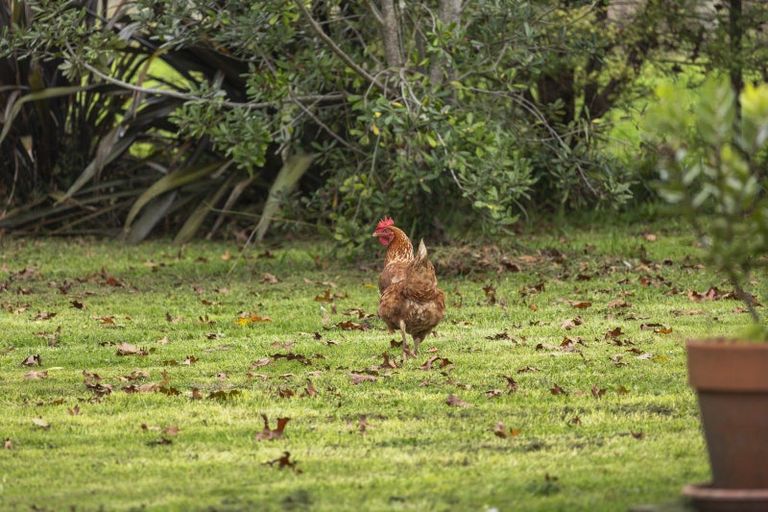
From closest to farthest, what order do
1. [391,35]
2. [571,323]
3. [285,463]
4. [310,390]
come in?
[285,463] < [310,390] < [571,323] < [391,35]

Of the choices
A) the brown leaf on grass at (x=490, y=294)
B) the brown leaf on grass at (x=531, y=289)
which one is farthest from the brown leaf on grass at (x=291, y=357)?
the brown leaf on grass at (x=531, y=289)

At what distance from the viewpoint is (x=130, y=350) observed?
9656 millimetres

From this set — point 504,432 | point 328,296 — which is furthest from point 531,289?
point 504,432

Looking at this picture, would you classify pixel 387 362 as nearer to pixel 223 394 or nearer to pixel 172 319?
pixel 223 394

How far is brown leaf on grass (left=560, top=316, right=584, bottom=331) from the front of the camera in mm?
10501

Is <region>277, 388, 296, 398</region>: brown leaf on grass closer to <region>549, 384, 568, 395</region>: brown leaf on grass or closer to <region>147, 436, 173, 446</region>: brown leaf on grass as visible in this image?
<region>147, 436, 173, 446</region>: brown leaf on grass

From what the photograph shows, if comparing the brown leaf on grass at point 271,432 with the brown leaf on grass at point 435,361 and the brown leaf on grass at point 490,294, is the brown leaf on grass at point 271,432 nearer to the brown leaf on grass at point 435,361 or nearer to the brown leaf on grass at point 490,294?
the brown leaf on grass at point 435,361

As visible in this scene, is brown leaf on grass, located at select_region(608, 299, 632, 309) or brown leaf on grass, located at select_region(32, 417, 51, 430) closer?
brown leaf on grass, located at select_region(32, 417, 51, 430)

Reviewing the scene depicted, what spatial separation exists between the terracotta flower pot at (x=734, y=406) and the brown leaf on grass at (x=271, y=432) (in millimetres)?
2646

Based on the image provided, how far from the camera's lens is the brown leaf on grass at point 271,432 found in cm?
683

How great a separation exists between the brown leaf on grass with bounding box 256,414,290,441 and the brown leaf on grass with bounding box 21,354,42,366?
2776mm

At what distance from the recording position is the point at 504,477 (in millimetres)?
5852

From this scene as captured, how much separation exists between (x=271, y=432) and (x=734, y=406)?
286 centimetres

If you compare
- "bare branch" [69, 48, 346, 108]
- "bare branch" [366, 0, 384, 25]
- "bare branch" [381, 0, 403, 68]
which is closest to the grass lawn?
"bare branch" [69, 48, 346, 108]
